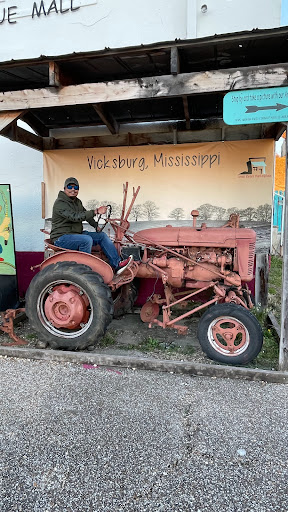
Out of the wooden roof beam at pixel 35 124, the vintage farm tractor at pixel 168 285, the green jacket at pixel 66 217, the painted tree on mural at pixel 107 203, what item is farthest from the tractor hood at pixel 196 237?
the wooden roof beam at pixel 35 124

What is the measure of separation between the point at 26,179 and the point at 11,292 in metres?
2.19

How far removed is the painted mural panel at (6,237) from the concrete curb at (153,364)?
4.26 ft

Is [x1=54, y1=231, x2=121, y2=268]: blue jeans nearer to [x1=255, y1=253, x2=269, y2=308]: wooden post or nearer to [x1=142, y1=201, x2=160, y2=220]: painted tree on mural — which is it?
[x1=142, y1=201, x2=160, y2=220]: painted tree on mural

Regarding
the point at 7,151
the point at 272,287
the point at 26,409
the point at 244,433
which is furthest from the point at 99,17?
the point at 272,287

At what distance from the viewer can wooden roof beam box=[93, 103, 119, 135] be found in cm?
445

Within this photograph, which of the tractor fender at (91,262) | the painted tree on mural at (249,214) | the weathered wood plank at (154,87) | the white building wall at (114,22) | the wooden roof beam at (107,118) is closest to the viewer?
the weathered wood plank at (154,87)

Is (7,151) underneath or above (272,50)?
underneath

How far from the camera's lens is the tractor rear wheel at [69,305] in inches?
137

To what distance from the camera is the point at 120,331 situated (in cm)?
451

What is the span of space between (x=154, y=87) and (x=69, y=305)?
231 centimetres

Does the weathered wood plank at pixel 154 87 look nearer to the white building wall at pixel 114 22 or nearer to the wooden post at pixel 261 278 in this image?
the white building wall at pixel 114 22

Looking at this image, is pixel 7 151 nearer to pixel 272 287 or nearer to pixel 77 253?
pixel 77 253

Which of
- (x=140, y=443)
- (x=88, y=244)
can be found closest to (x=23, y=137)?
(x=88, y=244)

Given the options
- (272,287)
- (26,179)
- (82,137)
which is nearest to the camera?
(82,137)
